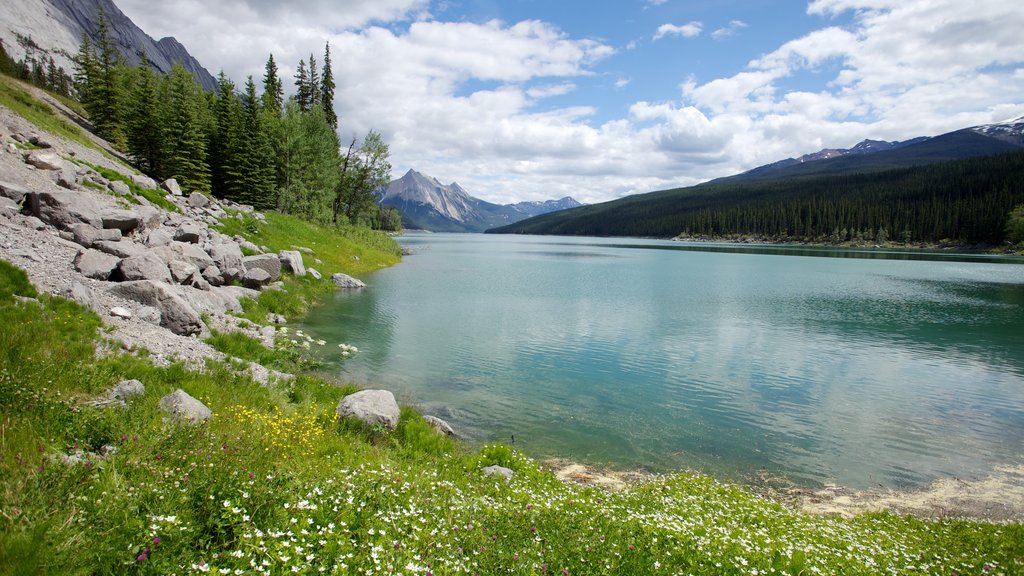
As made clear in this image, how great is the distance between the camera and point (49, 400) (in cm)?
820

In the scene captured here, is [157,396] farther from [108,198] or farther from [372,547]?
[108,198]

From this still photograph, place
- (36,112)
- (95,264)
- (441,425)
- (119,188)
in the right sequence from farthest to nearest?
(36,112), (119,188), (95,264), (441,425)

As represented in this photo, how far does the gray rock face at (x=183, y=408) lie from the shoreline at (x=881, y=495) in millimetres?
8514

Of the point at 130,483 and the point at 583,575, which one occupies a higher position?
the point at 130,483

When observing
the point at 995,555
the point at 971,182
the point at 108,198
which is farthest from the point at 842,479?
the point at 971,182

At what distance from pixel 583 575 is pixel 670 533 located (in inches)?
108

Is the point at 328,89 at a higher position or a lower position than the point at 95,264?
higher

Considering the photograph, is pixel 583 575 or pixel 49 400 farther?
pixel 49 400

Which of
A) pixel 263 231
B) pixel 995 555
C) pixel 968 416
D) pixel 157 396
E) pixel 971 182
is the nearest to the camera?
pixel 995 555

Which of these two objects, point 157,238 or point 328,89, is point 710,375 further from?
point 328,89

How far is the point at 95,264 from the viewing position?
1734 centimetres

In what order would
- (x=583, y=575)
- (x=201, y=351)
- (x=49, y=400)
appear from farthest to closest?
(x=201, y=351), (x=49, y=400), (x=583, y=575)

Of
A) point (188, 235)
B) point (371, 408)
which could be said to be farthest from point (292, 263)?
point (371, 408)

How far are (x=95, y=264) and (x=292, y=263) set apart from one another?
20.5 meters
